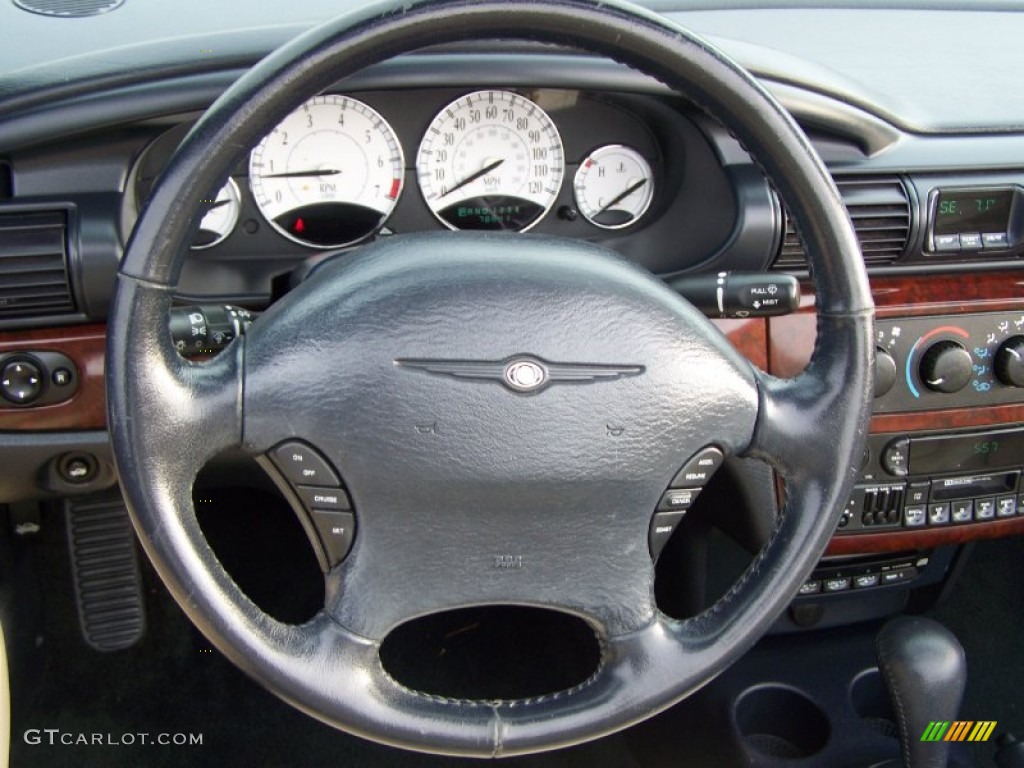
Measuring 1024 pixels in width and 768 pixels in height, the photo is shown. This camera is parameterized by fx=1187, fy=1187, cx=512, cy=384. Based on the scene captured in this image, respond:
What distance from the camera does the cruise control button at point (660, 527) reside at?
113 centimetres

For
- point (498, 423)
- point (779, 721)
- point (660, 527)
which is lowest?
point (779, 721)

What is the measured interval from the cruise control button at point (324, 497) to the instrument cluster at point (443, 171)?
0.58 m

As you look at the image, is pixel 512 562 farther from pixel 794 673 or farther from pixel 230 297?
pixel 794 673

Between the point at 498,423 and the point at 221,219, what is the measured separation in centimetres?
66

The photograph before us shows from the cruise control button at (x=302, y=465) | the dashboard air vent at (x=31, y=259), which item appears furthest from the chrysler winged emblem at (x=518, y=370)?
the dashboard air vent at (x=31, y=259)

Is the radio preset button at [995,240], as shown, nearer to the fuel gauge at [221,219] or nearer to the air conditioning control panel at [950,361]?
the air conditioning control panel at [950,361]

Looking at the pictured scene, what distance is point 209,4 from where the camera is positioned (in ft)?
5.70

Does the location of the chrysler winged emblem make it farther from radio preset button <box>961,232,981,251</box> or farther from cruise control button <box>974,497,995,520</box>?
cruise control button <box>974,497,995,520</box>

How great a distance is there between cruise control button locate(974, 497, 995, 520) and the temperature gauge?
27.1 inches

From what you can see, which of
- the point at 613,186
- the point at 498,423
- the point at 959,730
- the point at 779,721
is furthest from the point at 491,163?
the point at 959,730

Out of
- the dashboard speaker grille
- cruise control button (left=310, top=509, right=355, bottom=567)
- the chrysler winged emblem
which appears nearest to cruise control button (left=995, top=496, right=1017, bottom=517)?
the chrysler winged emblem

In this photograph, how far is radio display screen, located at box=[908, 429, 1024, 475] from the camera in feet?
5.72

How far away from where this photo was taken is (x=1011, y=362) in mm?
1686

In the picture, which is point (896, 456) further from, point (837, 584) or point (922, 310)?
point (837, 584)
